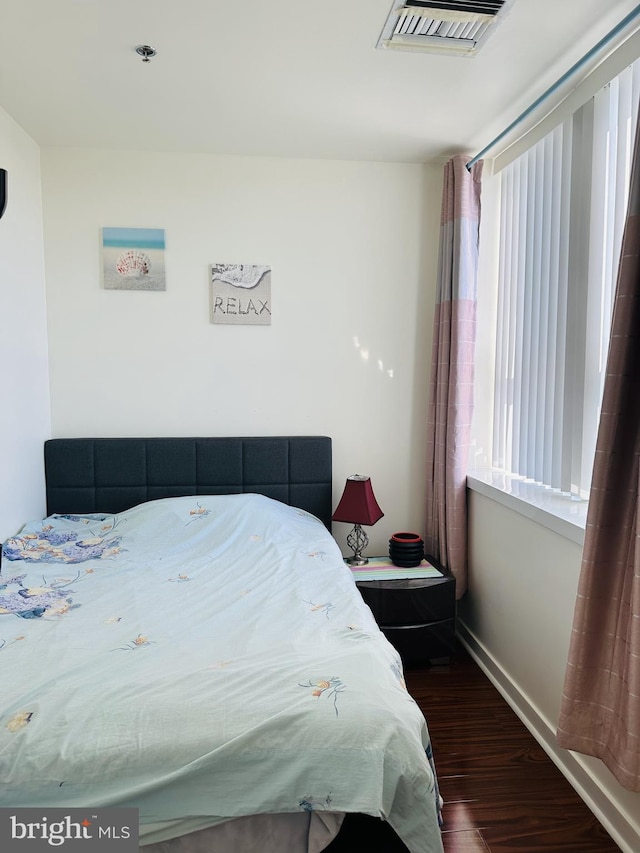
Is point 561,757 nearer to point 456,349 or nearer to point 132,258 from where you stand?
point 456,349

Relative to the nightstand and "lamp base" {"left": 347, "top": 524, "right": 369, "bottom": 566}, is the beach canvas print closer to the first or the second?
"lamp base" {"left": 347, "top": 524, "right": 369, "bottom": 566}

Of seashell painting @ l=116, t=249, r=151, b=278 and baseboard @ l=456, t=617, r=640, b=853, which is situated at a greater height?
seashell painting @ l=116, t=249, r=151, b=278

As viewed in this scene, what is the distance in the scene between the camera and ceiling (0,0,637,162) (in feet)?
6.34

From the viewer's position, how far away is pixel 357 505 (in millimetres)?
3064

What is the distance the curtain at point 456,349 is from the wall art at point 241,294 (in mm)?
934

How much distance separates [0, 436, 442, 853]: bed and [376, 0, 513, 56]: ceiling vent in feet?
6.34

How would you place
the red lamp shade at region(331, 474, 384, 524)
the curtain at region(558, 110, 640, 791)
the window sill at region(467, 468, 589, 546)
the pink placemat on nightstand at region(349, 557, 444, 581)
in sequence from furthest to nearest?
the red lamp shade at region(331, 474, 384, 524)
the pink placemat on nightstand at region(349, 557, 444, 581)
the window sill at region(467, 468, 589, 546)
the curtain at region(558, 110, 640, 791)

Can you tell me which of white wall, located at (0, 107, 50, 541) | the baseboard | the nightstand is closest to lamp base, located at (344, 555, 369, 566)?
the nightstand

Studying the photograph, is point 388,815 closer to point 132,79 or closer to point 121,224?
point 132,79

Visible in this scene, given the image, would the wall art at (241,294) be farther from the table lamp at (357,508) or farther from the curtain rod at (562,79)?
the curtain rod at (562,79)

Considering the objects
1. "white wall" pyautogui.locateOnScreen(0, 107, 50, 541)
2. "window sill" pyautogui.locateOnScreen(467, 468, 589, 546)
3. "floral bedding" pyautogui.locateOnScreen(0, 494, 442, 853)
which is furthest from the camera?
"white wall" pyautogui.locateOnScreen(0, 107, 50, 541)

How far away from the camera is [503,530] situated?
2711 millimetres

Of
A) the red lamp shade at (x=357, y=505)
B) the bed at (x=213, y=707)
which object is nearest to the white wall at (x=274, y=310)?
the red lamp shade at (x=357, y=505)

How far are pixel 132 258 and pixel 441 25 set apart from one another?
188 centimetres
